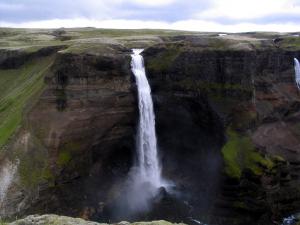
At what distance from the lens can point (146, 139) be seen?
58406 millimetres

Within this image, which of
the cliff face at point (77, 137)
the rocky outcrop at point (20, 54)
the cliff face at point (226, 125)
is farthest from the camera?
the rocky outcrop at point (20, 54)

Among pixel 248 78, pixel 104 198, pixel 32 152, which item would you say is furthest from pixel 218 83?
pixel 32 152

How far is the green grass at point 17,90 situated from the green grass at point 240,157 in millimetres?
22630

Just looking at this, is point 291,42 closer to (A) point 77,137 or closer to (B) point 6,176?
(A) point 77,137

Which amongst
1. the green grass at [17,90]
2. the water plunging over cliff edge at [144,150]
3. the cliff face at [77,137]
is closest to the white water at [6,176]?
the cliff face at [77,137]

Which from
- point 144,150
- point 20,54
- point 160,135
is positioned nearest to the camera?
point 144,150

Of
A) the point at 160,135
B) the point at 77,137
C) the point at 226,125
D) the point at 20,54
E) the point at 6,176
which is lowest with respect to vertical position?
the point at 6,176

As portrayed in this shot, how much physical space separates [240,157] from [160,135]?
10802 millimetres

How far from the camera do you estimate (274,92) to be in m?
62.4

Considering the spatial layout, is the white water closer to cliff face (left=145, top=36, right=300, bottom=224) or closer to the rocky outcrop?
cliff face (left=145, top=36, right=300, bottom=224)

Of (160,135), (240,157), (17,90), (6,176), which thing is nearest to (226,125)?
(240,157)

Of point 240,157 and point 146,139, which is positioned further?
point 146,139

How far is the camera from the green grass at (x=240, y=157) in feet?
176

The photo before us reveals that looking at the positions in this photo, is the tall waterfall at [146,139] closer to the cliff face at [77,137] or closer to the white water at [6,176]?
the cliff face at [77,137]
